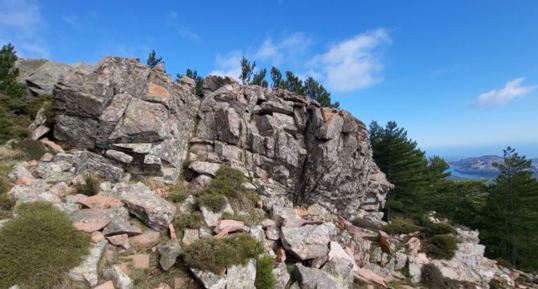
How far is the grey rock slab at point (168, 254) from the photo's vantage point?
239 inches

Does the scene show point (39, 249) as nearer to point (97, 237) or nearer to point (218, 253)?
point (97, 237)

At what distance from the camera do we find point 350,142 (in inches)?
761

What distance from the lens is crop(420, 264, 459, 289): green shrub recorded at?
29.6 feet

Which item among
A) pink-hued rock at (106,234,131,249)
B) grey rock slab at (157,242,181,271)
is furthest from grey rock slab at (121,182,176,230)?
grey rock slab at (157,242,181,271)

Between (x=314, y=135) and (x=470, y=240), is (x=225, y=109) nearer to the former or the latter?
(x=314, y=135)

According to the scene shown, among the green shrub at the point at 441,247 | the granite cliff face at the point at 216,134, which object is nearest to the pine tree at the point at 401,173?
the granite cliff face at the point at 216,134

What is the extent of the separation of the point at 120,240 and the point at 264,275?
14.3 feet

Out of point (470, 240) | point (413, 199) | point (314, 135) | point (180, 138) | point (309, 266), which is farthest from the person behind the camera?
point (413, 199)

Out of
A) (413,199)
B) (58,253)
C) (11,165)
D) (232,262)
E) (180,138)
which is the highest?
(180,138)

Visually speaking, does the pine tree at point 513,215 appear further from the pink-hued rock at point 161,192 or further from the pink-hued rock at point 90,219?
the pink-hued rock at point 90,219

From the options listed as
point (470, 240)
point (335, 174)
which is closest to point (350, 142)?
point (335, 174)

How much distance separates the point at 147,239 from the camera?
7125 mm

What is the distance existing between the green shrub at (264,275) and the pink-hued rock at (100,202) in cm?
538

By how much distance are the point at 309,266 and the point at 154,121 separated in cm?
1007
